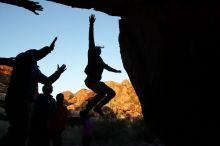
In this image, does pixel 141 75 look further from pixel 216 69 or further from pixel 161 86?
pixel 216 69

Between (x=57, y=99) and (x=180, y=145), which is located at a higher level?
(x=57, y=99)

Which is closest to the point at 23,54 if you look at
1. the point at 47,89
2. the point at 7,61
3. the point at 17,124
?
the point at 7,61

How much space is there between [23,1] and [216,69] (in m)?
2.66

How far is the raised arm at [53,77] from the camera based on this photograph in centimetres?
579

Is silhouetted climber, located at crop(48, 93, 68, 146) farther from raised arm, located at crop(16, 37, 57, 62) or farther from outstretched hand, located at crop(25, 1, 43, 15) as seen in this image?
outstretched hand, located at crop(25, 1, 43, 15)

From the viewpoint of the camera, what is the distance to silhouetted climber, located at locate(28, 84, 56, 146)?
755 cm

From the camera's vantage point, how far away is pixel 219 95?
4.23 meters

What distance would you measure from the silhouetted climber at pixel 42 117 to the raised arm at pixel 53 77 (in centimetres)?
172

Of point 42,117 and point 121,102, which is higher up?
point 121,102

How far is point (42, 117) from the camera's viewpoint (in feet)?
25.4

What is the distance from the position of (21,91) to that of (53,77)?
1.15 metres

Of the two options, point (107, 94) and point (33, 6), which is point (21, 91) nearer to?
point (33, 6)

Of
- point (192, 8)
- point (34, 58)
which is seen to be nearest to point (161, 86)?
point (192, 8)

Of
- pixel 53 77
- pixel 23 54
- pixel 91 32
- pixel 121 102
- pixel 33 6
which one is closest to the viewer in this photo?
pixel 33 6
